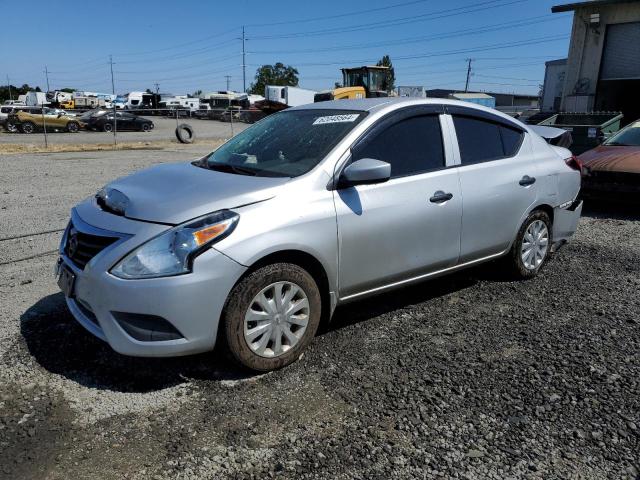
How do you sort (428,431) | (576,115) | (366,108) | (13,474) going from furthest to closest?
(576,115) < (366,108) < (428,431) < (13,474)

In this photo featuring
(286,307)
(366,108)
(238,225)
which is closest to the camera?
(238,225)

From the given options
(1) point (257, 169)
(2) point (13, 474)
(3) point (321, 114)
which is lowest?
(2) point (13, 474)

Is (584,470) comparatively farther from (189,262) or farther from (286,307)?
(189,262)

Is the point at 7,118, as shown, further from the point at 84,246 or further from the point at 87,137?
the point at 84,246

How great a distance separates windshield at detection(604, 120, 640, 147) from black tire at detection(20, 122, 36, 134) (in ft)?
98.5

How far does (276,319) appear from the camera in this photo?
10.4 ft

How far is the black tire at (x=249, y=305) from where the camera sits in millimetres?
3004

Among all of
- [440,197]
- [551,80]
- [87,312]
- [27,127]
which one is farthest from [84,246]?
[551,80]

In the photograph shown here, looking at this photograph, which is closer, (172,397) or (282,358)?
(172,397)

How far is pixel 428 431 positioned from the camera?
8.90 feet

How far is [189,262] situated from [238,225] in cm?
35

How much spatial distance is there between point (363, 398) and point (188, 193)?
161 centimetres

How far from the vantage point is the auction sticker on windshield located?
12.6 ft

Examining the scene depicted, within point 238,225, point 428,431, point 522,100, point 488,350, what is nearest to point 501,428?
point 428,431
